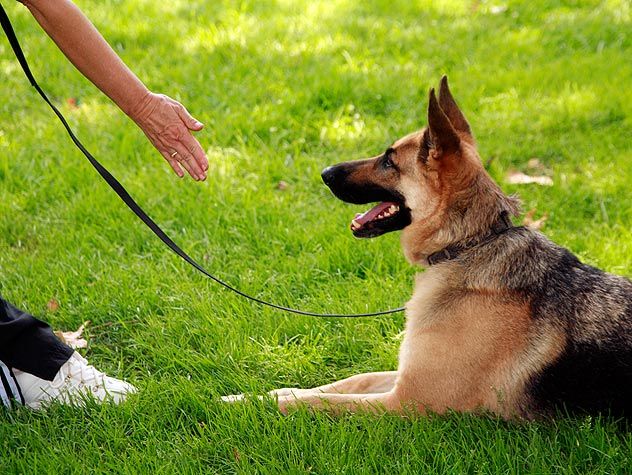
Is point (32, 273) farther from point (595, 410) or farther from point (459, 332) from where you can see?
point (595, 410)

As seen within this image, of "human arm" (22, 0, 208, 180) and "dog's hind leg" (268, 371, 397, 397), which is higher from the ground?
"human arm" (22, 0, 208, 180)

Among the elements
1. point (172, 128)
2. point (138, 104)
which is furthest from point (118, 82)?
point (172, 128)

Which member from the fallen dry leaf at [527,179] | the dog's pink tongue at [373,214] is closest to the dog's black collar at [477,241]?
the dog's pink tongue at [373,214]

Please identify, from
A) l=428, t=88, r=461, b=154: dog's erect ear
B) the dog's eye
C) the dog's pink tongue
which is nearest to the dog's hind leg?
the dog's pink tongue

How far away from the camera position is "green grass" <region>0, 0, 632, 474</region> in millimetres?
3127

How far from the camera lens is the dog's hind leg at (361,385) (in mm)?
3553

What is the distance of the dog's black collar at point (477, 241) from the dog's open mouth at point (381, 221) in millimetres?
238

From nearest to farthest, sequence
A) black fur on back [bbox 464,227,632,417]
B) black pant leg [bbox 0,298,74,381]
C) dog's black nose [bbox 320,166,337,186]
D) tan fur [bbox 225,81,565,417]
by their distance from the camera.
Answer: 1. black fur on back [bbox 464,227,632,417]
2. tan fur [bbox 225,81,565,417]
3. black pant leg [bbox 0,298,74,381]
4. dog's black nose [bbox 320,166,337,186]

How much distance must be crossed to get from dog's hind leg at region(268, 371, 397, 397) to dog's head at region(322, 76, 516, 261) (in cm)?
59

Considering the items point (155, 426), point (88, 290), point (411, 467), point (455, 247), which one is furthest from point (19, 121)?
point (411, 467)

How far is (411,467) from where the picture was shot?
296 centimetres

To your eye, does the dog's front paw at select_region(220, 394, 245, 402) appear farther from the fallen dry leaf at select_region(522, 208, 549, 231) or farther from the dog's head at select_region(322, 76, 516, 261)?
the fallen dry leaf at select_region(522, 208, 549, 231)

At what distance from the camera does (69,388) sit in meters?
3.53

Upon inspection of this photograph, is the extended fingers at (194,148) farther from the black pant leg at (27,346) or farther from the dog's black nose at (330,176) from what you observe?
the black pant leg at (27,346)
